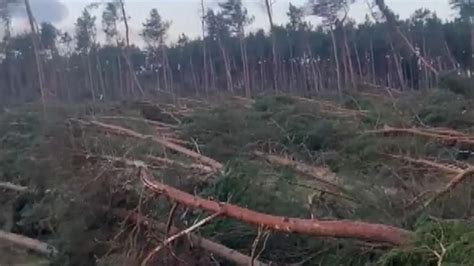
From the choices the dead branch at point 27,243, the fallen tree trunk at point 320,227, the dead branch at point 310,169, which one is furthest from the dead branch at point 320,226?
the dead branch at point 27,243

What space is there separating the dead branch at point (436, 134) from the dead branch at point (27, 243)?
140 inches

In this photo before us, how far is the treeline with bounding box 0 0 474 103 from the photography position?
35375 millimetres

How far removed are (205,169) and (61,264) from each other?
1798 mm

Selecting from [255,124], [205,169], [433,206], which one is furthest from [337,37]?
[433,206]

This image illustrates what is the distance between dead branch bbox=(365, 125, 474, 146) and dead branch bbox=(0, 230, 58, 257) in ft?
11.7

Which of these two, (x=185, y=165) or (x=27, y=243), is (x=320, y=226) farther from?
(x=27, y=243)

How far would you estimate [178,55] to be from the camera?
45.9 metres

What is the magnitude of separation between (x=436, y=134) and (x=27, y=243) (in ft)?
14.3

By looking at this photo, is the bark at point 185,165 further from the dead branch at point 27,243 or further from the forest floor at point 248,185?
the dead branch at point 27,243

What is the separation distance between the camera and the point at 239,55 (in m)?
43.1

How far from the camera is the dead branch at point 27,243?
749 cm

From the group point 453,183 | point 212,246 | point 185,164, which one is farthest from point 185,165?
point 453,183

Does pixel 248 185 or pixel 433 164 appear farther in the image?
pixel 433 164

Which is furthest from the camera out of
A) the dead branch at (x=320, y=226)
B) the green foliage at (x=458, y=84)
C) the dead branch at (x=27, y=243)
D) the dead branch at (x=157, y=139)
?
the green foliage at (x=458, y=84)
